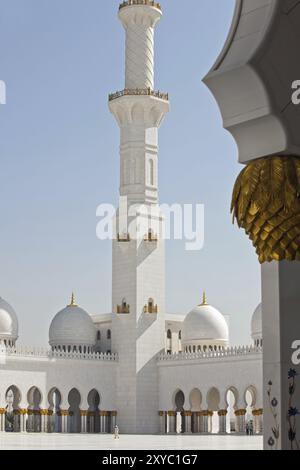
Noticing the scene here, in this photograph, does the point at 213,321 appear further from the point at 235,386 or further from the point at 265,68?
the point at 265,68

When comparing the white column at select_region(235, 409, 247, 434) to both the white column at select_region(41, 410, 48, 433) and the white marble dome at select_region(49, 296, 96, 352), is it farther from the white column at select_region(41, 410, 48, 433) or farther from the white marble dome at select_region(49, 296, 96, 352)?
the white marble dome at select_region(49, 296, 96, 352)

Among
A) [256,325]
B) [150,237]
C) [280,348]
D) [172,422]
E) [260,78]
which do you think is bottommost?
[172,422]

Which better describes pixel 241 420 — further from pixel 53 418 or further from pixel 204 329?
pixel 53 418

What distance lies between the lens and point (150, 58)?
2916 centimetres

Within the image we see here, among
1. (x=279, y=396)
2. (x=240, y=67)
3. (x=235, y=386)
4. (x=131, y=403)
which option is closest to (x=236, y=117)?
(x=240, y=67)

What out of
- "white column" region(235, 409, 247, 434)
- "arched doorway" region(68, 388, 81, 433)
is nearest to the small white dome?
"white column" region(235, 409, 247, 434)

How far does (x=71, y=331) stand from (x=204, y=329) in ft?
15.4

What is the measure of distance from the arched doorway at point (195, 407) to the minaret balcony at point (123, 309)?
3592 millimetres

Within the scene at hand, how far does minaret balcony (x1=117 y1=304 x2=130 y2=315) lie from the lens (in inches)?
1136

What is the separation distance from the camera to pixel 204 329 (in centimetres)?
3070

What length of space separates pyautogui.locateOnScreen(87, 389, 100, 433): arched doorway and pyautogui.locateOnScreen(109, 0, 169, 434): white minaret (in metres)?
1.43

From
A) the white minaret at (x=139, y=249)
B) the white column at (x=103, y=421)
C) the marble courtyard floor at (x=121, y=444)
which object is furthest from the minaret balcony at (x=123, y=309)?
A: the marble courtyard floor at (x=121, y=444)

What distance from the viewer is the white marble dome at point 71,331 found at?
3059cm

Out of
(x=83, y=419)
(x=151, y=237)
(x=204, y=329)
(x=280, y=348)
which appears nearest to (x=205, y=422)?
(x=204, y=329)
